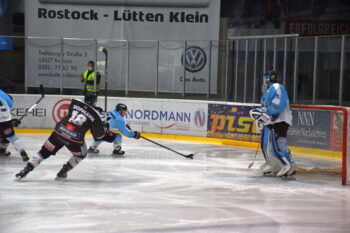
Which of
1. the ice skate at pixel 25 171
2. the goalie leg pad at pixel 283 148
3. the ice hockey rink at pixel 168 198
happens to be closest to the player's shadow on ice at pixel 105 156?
the ice hockey rink at pixel 168 198

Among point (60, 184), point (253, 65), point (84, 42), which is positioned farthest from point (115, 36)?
point (60, 184)

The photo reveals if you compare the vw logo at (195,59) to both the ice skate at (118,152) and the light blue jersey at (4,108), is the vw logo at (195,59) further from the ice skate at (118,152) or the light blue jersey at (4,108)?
the light blue jersey at (4,108)

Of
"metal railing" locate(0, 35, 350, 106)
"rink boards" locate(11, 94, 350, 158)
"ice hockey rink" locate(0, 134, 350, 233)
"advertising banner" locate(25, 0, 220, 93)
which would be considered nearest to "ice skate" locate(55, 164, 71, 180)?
"ice hockey rink" locate(0, 134, 350, 233)

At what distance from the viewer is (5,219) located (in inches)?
256

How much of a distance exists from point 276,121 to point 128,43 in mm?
8282

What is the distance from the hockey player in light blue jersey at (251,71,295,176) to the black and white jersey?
8.40ft

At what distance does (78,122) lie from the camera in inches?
343

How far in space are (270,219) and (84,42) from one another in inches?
463

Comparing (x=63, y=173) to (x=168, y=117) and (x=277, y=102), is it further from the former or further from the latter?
(x=168, y=117)

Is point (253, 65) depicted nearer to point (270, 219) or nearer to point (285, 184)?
point (285, 184)

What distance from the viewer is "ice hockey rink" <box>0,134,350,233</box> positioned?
6438 millimetres

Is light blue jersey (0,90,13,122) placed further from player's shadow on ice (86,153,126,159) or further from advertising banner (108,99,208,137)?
advertising banner (108,99,208,137)

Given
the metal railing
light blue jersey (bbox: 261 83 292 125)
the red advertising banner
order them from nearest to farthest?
1. light blue jersey (bbox: 261 83 292 125)
2. the metal railing
3. the red advertising banner

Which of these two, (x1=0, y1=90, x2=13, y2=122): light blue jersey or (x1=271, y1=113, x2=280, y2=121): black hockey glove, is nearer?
(x1=271, y1=113, x2=280, y2=121): black hockey glove
